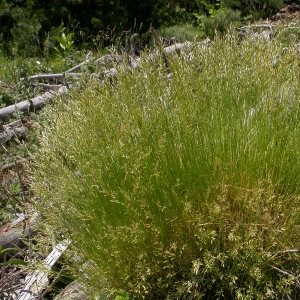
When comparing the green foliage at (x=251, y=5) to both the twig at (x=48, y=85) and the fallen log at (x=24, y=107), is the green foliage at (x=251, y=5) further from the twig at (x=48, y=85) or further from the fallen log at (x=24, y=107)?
the fallen log at (x=24, y=107)

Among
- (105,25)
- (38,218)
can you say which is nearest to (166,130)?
(38,218)

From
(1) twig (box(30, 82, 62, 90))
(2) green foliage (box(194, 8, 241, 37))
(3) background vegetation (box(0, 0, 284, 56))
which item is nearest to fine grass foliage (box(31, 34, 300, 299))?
(1) twig (box(30, 82, 62, 90))

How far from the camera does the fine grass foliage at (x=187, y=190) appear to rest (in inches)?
83.2

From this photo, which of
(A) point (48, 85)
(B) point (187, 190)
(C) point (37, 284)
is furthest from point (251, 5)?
(C) point (37, 284)

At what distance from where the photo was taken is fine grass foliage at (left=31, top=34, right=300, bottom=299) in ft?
6.93

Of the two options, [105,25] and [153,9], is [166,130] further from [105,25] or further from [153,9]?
[153,9]

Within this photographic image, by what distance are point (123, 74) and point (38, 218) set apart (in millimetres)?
986

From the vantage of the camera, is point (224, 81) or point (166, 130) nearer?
point (166, 130)

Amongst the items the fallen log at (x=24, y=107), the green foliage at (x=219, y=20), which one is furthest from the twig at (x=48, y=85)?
the green foliage at (x=219, y=20)

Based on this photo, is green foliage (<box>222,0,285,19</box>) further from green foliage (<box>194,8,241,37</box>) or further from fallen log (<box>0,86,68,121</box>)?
fallen log (<box>0,86,68,121</box>)

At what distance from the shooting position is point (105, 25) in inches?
280

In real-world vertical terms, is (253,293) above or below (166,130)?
below

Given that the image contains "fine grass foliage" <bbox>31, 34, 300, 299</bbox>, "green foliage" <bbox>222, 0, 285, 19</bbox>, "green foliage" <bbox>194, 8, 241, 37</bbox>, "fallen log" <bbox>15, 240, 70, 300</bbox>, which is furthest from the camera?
"green foliage" <bbox>222, 0, 285, 19</bbox>

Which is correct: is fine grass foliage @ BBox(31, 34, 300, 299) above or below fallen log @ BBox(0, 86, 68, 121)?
above
